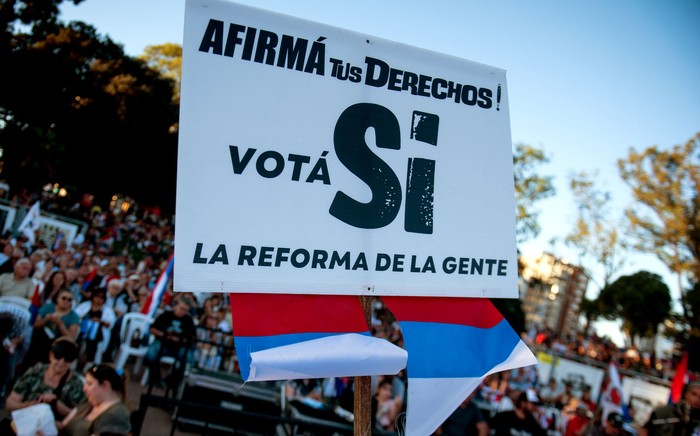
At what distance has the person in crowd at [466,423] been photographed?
233 inches

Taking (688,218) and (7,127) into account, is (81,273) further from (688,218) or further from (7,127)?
(688,218)

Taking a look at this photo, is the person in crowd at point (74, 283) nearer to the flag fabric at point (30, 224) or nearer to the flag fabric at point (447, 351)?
the flag fabric at point (30, 224)

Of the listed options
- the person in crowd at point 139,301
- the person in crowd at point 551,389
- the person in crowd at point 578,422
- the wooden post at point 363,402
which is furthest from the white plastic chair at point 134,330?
the person in crowd at point 551,389

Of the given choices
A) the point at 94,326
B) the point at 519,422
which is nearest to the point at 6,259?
the point at 94,326

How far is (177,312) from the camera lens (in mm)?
7383

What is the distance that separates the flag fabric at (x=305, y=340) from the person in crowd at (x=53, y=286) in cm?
665

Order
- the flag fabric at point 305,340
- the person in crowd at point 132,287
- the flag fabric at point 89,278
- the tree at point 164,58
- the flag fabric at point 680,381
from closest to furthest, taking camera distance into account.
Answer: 1. the flag fabric at point 305,340
2. the person in crowd at point 132,287
3. the flag fabric at point 89,278
4. the flag fabric at point 680,381
5. the tree at point 164,58

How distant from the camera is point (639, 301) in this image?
28.9 meters

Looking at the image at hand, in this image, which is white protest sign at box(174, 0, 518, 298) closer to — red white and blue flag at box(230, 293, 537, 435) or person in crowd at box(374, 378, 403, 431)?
red white and blue flag at box(230, 293, 537, 435)

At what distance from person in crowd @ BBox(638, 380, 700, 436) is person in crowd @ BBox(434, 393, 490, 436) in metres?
1.72

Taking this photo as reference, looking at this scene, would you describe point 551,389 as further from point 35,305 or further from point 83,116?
point 83,116

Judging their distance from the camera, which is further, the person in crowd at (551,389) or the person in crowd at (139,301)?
the person in crowd at (551,389)

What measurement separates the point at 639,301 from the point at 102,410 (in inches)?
1220

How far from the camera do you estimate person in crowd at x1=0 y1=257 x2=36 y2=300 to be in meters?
6.62
